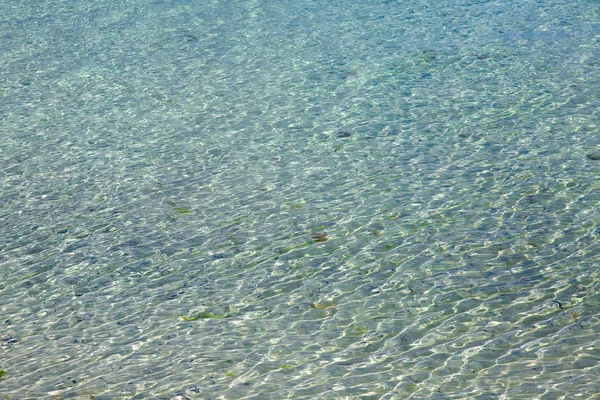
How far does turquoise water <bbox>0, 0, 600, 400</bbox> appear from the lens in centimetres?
301

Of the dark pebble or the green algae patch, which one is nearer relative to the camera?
the green algae patch

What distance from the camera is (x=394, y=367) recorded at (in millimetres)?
2936

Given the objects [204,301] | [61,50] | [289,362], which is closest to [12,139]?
[61,50]

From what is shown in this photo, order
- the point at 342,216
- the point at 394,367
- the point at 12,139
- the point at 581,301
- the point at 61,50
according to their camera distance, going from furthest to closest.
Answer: the point at 61,50
the point at 12,139
the point at 342,216
the point at 581,301
the point at 394,367

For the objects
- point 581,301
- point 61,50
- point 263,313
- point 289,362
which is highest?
point 61,50

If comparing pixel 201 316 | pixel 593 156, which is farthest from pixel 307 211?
pixel 593 156

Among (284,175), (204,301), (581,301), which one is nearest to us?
(581,301)

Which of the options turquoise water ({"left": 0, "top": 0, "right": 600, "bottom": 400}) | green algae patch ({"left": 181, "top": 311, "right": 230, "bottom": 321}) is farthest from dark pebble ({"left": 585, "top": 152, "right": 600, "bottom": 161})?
green algae patch ({"left": 181, "top": 311, "right": 230, "bottom": 321})

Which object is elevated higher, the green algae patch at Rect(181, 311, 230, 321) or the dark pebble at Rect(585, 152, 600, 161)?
the dark pebble at Rect(585, 152, 600, 161)

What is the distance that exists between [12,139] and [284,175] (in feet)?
6.68

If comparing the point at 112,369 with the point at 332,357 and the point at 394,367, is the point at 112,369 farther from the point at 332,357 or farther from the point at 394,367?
the point at 394,367

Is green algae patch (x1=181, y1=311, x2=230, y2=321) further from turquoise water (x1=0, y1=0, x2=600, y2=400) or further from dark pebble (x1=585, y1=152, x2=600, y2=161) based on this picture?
dark pebble (x1=585, y1=152, x2=600, y2=161)

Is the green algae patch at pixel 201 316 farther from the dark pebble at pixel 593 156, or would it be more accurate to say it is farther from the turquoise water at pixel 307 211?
the dark pebble at pixel 593 156

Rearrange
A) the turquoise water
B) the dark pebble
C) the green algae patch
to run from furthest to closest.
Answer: the dark pebble < the green algae patch < the turquoise water
